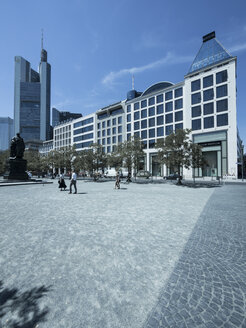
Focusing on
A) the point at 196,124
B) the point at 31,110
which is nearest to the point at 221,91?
the point at 196,124

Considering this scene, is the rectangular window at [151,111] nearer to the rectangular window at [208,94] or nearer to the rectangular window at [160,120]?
the rectangular window at [160,120]

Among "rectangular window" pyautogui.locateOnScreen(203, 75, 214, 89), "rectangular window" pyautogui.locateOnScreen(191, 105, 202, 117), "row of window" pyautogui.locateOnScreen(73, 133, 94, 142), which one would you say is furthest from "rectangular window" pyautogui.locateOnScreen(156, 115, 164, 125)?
"row of window" pyautogui.locateOnScreen(73, 133, 94, 142)

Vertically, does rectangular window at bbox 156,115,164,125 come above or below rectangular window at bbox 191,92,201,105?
below

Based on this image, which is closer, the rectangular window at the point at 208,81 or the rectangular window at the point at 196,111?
the rectangular window at the point at 208,81

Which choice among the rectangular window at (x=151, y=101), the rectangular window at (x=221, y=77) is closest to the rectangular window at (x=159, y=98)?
the rectangular window at (x=151, y=101)

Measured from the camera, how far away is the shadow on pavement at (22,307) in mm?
2066

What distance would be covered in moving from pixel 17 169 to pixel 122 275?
86.4 feet

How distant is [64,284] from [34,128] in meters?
183

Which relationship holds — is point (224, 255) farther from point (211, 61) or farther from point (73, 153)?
point (211, 61)

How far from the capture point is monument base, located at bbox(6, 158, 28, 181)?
77.4 ft

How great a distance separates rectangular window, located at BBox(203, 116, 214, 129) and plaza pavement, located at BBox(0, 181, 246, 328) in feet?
128

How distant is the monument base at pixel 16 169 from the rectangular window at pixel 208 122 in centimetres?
3944

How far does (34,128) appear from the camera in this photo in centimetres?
15950

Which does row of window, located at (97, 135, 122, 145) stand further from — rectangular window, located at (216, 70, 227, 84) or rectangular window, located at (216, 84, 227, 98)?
rectangular window, located at (216, 70, 227, 84)
